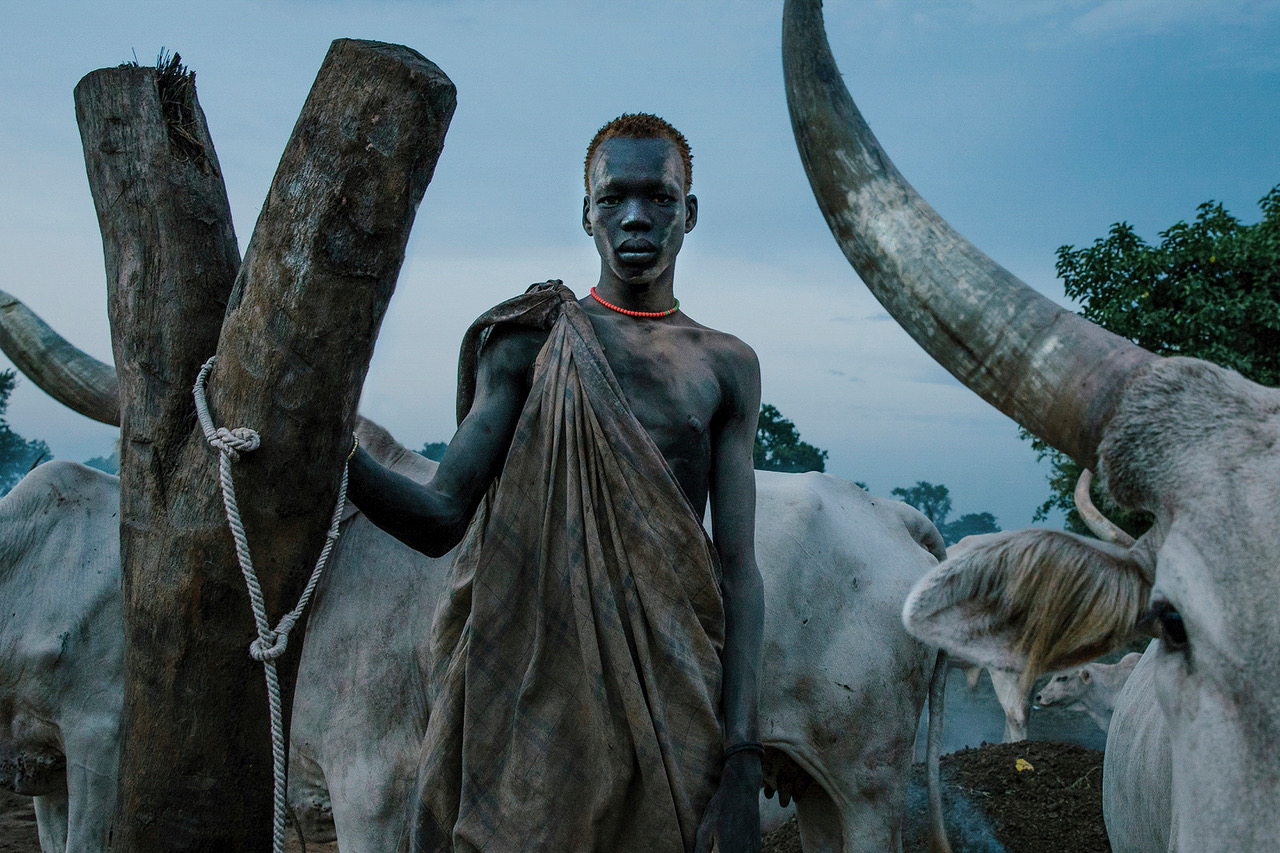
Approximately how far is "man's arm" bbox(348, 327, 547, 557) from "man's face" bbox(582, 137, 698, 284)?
0.89ft

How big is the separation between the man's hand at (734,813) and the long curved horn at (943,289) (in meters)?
0.91

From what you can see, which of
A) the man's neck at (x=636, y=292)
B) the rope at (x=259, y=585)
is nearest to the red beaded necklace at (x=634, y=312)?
the man's neck at (x=636, y=292)

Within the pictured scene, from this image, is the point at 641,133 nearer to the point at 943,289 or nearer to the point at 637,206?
the point at 637,206

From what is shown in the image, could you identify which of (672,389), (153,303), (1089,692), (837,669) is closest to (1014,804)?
(837,669)

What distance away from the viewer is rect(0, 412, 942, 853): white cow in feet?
12.6

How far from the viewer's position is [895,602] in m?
4.23

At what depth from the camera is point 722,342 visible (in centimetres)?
238

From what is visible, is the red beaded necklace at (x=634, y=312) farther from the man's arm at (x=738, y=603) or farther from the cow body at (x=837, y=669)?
the cow body at (x=837, y=669)

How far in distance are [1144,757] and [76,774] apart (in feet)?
14.1

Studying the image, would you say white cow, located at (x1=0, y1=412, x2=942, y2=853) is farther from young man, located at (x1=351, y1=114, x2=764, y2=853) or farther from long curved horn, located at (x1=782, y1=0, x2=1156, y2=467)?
long curved horn, located at (x1=782, y1=0, x2=1156, y2=467)

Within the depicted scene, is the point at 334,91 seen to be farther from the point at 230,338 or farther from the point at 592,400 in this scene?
the point at 592,400

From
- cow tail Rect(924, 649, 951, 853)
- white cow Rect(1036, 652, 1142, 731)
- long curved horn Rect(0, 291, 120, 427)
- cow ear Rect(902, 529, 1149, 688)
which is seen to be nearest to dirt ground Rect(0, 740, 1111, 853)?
cow tail Rect(924, 649, 951, 853)

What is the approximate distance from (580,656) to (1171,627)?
114 centimetres

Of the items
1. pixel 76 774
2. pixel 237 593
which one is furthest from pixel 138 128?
pixel 76 774
